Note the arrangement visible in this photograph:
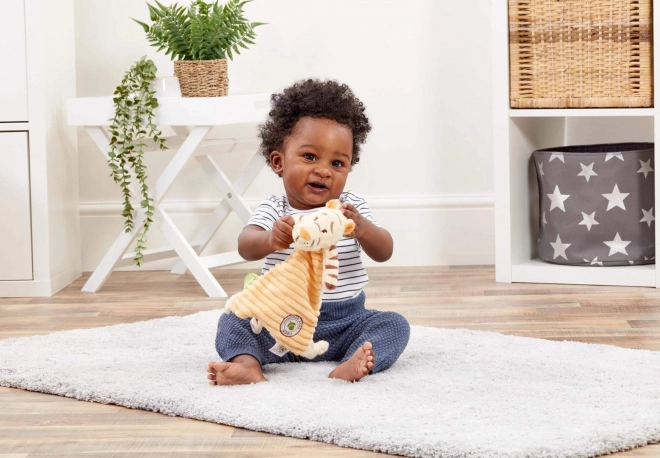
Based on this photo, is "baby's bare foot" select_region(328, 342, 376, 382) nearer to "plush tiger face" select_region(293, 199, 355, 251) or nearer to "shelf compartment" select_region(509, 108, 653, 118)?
"plush tiger face" select_region(293, 199, 355, 251)

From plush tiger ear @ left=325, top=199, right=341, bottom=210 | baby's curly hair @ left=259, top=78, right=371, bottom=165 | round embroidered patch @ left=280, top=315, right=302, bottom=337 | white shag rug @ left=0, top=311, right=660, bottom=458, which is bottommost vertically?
white shag rug @ left=0, top=311, right=660, bottom=458

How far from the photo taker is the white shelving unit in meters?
2.09

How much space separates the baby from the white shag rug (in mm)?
34

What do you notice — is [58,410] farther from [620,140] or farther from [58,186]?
[620,140]

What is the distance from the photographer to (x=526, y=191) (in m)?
2.29

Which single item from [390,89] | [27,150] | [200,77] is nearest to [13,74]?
[27,150]

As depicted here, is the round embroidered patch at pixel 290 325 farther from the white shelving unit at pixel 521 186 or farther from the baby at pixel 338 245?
the white shelving unit at pixel 521 186

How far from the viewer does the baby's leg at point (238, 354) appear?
1310 millimetres

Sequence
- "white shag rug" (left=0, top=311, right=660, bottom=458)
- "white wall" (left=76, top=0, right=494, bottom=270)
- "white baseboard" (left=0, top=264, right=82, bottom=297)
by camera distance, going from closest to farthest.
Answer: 1. "white shag rug" (left=0, top=311, right=660, bottom=458)
2. "white baseboard" (left=0, top=264, right=82, bottom=297)
3. "white wall" (left=76, top=0, right=494, bottom=270)

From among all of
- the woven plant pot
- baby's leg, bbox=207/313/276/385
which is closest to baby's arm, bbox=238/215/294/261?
baby's leg, bbox=207/313/276/385

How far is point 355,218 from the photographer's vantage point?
1.33 meters

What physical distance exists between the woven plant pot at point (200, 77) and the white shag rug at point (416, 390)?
2.11ft

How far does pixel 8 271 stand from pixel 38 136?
1.02 ft

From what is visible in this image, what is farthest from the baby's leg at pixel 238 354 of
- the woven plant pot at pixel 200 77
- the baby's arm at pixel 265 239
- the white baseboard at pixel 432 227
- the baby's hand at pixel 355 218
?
the white baseboard at pixel 432 227
